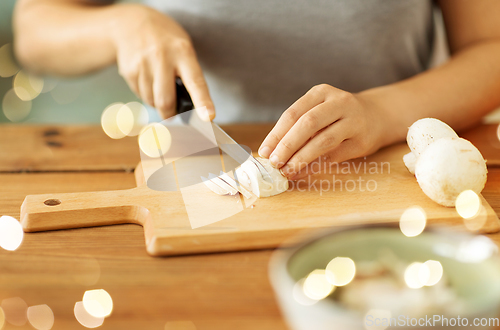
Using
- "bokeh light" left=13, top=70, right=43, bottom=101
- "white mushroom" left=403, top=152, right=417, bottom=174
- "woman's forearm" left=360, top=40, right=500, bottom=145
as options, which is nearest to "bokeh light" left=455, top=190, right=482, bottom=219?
"white mushroom" left=403, top=152, right=417, bottom=174

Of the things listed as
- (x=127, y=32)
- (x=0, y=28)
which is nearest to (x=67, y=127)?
(x=127, y=32)

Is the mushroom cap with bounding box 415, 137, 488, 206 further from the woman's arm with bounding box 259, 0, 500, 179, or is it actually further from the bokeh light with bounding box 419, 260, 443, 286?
the bokeh light with bounding box 419, 260, 443, 286

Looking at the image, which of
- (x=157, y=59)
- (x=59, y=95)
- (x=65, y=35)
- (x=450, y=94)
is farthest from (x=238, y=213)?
(x=59, y=95)

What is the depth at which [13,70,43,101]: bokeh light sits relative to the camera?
1.89m

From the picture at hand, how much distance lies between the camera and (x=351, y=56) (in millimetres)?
1100

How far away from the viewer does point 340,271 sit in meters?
0.37

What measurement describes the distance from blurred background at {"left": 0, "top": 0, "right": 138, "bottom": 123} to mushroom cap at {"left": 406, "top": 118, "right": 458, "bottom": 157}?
1.51 m

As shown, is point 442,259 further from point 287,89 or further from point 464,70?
point 287,89

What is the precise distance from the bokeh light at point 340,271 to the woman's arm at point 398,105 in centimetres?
31

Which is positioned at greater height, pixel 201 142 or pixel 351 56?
pixel 351 56

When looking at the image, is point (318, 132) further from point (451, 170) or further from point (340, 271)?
point (340, 271)

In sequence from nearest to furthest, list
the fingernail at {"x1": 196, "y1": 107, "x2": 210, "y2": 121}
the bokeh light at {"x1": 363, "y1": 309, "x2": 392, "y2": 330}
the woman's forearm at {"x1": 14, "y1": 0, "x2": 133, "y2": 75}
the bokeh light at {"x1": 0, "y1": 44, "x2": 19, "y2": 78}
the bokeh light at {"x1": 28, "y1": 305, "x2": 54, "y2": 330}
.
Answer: the bokeh light at {"x1": 363, "y1": 309, "x2": 392, "y2": 330} → the bokeh light at {"x1": 28, "y1": 305, "x2": 54, "y2": 330} → the fingernail at {"x1": 196, "y1": 107, "x2": 210, "y2": 121} → the woman's forearm at {"x1": 14, "y1": 0, "x2": 133, "y2": 75} → the bokeh light at {"x1": 0, "y1": 44, "x2": 19, "y2": 78}

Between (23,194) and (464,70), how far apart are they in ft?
3.08

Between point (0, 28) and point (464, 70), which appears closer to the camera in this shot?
point (464, 70)
